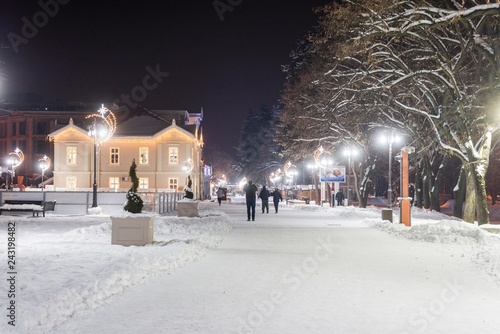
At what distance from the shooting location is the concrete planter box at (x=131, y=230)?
1568 cm

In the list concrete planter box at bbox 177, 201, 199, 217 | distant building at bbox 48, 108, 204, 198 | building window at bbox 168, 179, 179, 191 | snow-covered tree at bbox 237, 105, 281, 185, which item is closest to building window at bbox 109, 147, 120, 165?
distant building at bbox 48, 108, 204, 198

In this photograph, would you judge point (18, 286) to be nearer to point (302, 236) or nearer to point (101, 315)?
point (101, 315)

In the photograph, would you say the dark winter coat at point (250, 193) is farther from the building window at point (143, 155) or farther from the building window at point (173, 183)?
the building window at point (143, 155)

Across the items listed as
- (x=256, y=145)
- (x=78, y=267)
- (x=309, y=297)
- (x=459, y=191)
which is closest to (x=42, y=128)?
(x=256, y=145)

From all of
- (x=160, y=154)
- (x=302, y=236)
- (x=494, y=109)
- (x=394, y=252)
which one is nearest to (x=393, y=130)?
(x=494, y=109)

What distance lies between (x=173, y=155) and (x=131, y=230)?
4661 cm

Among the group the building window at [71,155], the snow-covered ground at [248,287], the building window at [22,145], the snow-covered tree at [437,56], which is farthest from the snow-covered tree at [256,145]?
the snow-covered ground at [248,287]

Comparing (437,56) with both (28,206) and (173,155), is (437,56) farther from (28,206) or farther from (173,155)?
(173,155)

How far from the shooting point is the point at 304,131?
46062 mm

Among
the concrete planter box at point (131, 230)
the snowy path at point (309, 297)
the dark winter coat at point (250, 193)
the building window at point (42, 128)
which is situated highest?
the building window at point (42, 128)

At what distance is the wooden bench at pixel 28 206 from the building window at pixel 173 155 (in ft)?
95.5

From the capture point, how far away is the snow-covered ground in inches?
281

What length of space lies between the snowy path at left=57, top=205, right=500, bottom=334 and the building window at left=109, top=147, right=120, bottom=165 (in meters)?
49.4

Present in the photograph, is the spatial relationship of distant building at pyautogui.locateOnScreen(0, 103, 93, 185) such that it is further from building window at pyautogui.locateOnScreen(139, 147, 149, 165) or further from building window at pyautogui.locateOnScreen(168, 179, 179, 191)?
building window at pyautogui.locateOnScreen(168, 179, 179, 191)
